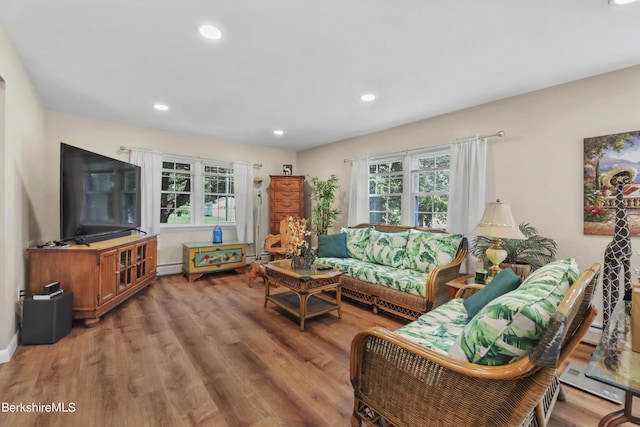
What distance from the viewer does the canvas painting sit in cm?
231

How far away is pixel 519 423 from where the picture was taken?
0.93 meters

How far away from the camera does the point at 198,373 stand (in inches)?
77.6

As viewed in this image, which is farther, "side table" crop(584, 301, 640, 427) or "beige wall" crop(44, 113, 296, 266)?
"beige wall" crop(44, 113, 296, 266)

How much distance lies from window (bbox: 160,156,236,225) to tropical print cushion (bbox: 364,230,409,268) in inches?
116

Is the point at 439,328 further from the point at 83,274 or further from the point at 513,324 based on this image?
the point at 83,274

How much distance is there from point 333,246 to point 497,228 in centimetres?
219

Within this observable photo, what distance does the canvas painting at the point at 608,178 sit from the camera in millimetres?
2311

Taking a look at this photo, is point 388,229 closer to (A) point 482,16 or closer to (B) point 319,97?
(B) point 319,97

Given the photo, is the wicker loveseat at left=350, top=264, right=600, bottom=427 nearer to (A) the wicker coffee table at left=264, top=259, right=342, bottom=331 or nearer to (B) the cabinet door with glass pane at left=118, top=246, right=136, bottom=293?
(A) the wicker coffee table at left=264, top=259, right=342, bottom=331

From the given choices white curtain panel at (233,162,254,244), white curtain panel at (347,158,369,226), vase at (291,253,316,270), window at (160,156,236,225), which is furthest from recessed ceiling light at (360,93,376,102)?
window at (160,156,236,225)

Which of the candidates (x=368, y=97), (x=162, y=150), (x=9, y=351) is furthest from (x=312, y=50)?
(x=162, y=150)

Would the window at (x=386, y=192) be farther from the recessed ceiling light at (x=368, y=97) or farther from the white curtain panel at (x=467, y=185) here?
the recessed ceiling light at (x=368, y=97)

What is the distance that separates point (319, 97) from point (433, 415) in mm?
2979

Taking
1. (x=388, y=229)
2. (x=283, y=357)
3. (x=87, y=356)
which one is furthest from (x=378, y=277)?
(x=87, y=356)
